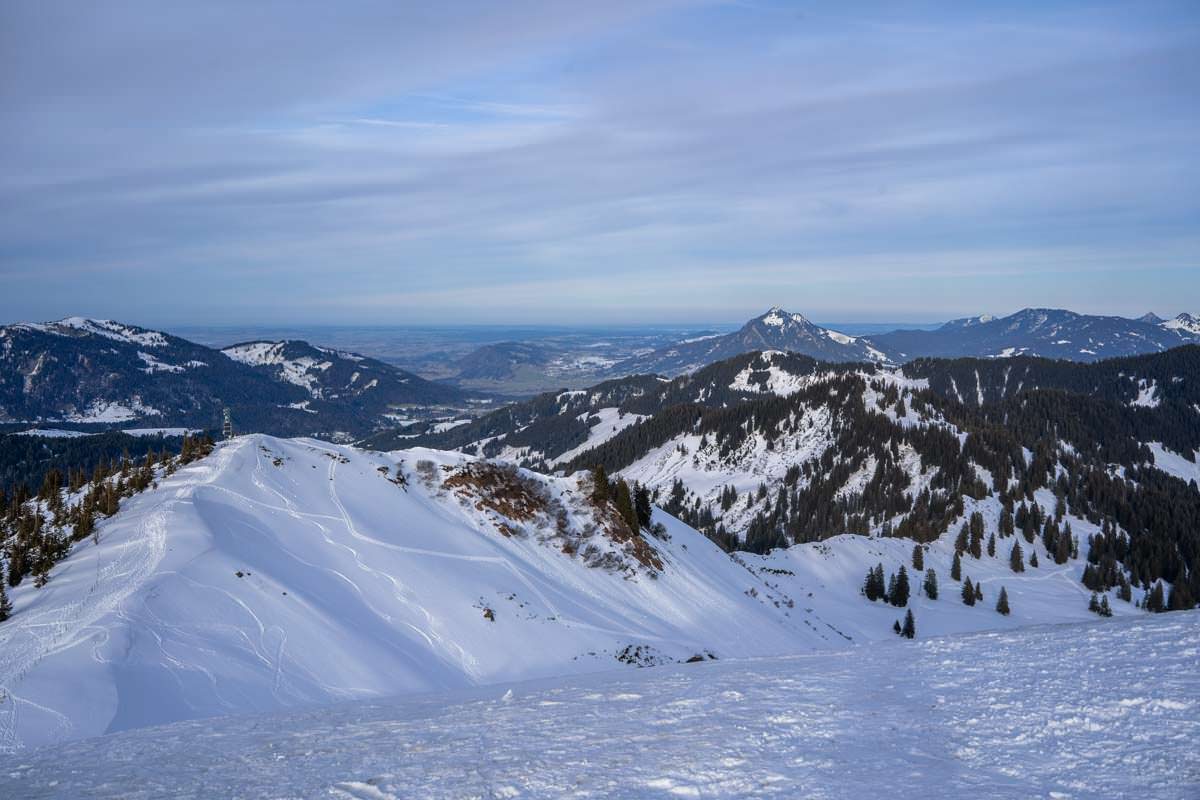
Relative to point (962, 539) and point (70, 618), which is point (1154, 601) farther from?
point (70, 618)

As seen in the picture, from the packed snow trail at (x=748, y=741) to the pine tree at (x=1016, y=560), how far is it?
9986cm

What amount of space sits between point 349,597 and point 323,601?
164 cm

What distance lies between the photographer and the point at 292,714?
50.8 ft

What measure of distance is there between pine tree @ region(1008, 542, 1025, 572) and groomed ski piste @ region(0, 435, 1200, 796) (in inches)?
2021

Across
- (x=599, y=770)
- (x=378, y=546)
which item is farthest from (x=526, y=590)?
(x=599, y=770)

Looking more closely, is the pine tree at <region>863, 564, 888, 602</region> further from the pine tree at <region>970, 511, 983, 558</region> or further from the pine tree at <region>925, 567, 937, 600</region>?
the pine tree at <region>970, 511, 983, 558</region>

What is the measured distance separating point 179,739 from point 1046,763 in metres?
15.6

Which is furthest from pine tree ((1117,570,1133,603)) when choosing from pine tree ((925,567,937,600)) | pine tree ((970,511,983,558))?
pine tree ((925,567,937,600))

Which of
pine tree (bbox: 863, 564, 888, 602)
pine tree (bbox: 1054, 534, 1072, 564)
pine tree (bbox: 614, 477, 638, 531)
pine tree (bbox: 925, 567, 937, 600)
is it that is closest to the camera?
pine tree (bbox: 614, 477, 638, 531)

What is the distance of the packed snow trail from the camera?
8742 millimetres

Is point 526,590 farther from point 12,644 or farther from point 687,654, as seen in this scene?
point 12,644

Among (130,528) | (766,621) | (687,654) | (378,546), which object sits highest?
(130,528)

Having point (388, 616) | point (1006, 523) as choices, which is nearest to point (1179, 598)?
point (1006, 523)

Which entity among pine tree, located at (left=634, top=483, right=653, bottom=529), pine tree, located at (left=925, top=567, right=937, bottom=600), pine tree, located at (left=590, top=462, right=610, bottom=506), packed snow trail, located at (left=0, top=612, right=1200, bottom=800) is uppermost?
packed snow trail, located at (left=0, top=612, right=1200, bottom=800)
